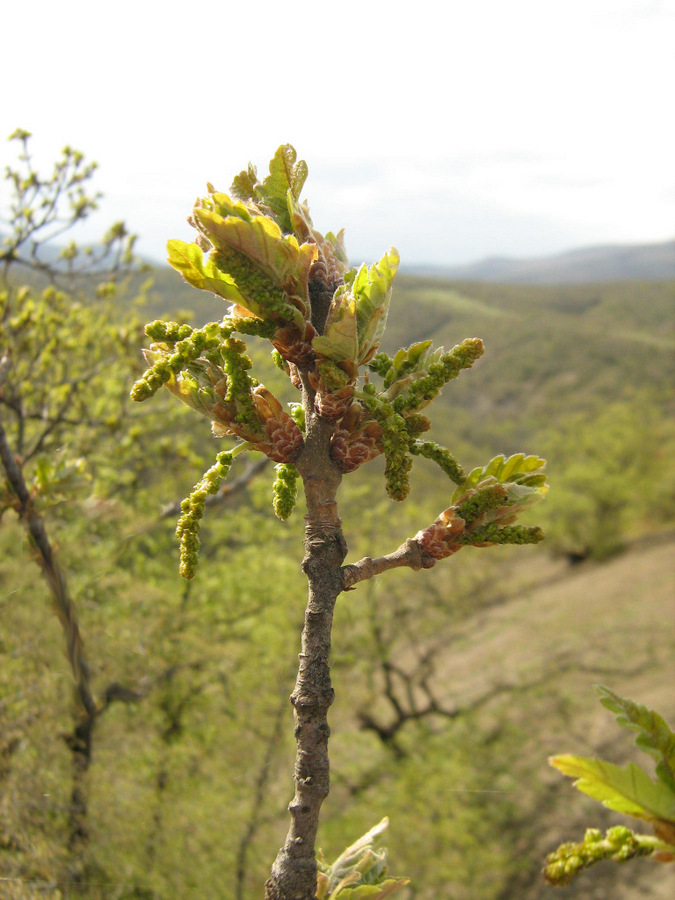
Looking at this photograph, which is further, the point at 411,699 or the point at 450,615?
the point at 450,615

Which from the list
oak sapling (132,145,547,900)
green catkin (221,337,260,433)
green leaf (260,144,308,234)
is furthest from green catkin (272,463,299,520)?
green leaf (260,144,308,234)

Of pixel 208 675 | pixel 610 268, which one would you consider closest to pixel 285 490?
pixel 208 675

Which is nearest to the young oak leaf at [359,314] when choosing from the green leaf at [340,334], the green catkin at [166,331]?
the green leaf at [340,334]

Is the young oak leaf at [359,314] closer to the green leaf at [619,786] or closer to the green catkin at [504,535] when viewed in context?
the green catkin at [504,535]

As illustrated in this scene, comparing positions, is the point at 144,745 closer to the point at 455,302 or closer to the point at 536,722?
the point at 536,722

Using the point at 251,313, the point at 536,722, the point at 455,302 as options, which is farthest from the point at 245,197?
the point at 455,302
